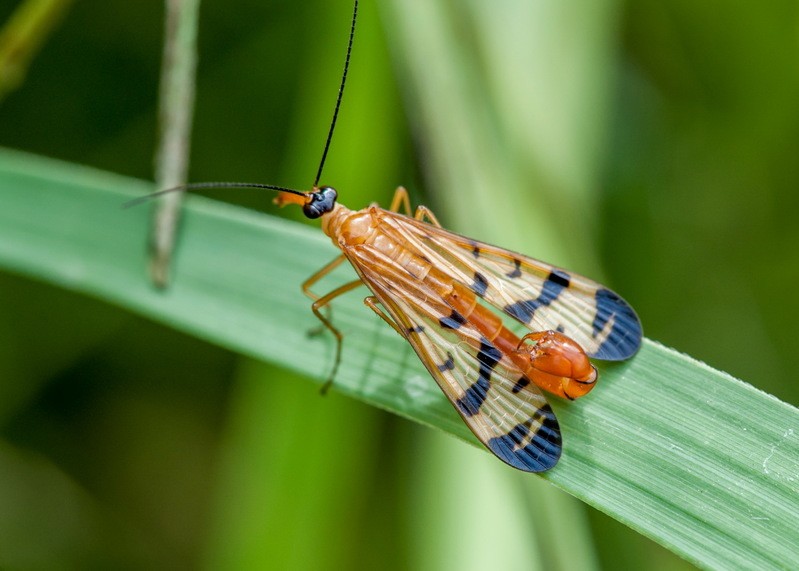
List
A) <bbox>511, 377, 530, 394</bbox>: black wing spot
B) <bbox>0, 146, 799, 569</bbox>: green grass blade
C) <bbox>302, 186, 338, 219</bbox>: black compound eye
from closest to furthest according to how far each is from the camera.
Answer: <bbox>0, 146, 799, 569</bbox>: green grass blade
<bbox>511, 377, 530, 394</bbox>: black wing spot
<bbox>302, 186, 338, 219</bbox>: black compound eye

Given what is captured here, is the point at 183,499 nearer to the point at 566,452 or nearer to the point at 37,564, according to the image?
the point at 37,564

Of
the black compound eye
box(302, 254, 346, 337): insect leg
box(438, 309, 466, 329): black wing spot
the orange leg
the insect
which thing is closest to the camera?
the insect

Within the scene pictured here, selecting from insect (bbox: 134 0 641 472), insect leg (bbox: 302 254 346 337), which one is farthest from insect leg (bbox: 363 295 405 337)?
insect leg (bbox: 302 254 346 337)

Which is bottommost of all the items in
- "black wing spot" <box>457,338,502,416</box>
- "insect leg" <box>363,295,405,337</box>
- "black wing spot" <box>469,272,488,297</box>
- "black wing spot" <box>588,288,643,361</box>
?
"insect leg" <box>363,295,405,337</box>

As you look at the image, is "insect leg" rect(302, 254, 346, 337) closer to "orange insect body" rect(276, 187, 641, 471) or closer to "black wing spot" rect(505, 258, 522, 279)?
"orange insect body" rect(276, 187, 641, 471)

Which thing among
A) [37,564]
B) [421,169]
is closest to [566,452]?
[421,169]

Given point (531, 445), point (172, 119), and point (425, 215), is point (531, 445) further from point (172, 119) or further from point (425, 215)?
point (172, 119)

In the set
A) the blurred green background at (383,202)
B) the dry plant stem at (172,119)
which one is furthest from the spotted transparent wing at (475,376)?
the dry plant stem at (172,119)
